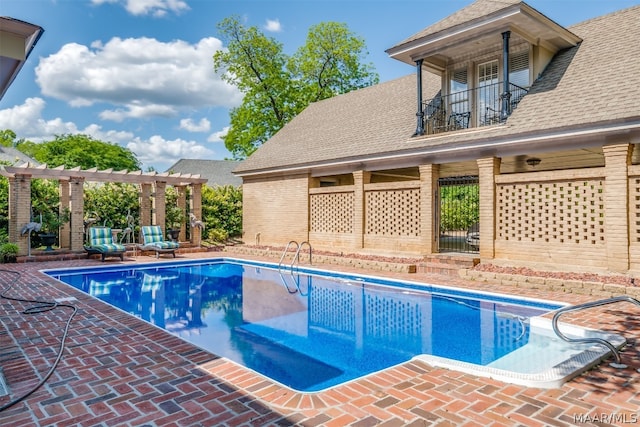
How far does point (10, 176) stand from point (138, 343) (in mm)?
12059

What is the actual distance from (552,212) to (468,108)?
444 centimetres

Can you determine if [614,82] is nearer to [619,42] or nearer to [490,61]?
[619,42]

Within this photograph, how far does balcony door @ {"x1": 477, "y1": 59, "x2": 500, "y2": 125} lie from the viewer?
11.9m

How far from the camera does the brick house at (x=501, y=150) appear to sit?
29.2ft

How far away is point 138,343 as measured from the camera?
502 cm

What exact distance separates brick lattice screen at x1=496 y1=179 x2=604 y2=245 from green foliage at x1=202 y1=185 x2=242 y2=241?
13.0 meters

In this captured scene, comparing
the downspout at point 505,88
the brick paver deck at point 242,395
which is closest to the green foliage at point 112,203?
the brick paver deck at point 242,395

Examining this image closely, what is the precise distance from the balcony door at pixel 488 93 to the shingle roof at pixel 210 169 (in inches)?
1291

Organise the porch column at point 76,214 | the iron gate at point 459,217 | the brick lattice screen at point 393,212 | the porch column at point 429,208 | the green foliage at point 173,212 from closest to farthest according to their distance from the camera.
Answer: the porch column at point 429,208 < the brick lattice screen at point 393,212 < the iron gate at point 459,217 < the porch column at point 76,214 < the green foliage at point 173,212

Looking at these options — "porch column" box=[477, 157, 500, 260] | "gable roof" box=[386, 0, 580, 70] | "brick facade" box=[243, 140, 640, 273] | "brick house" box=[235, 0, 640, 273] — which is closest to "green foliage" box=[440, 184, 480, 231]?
"brick house" box=[235, 0, 640, 273]

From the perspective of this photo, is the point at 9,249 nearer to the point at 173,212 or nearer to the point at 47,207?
the point at 47,207

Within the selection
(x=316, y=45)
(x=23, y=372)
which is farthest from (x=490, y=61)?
(x=316, y=45)

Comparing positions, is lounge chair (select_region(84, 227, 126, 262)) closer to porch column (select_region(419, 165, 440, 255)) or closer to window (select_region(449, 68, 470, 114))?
porch column (select_region(419, 165, 440, 255))

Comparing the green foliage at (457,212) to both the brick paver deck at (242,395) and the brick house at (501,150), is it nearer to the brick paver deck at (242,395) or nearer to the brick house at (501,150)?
the brick house at (501,150)
